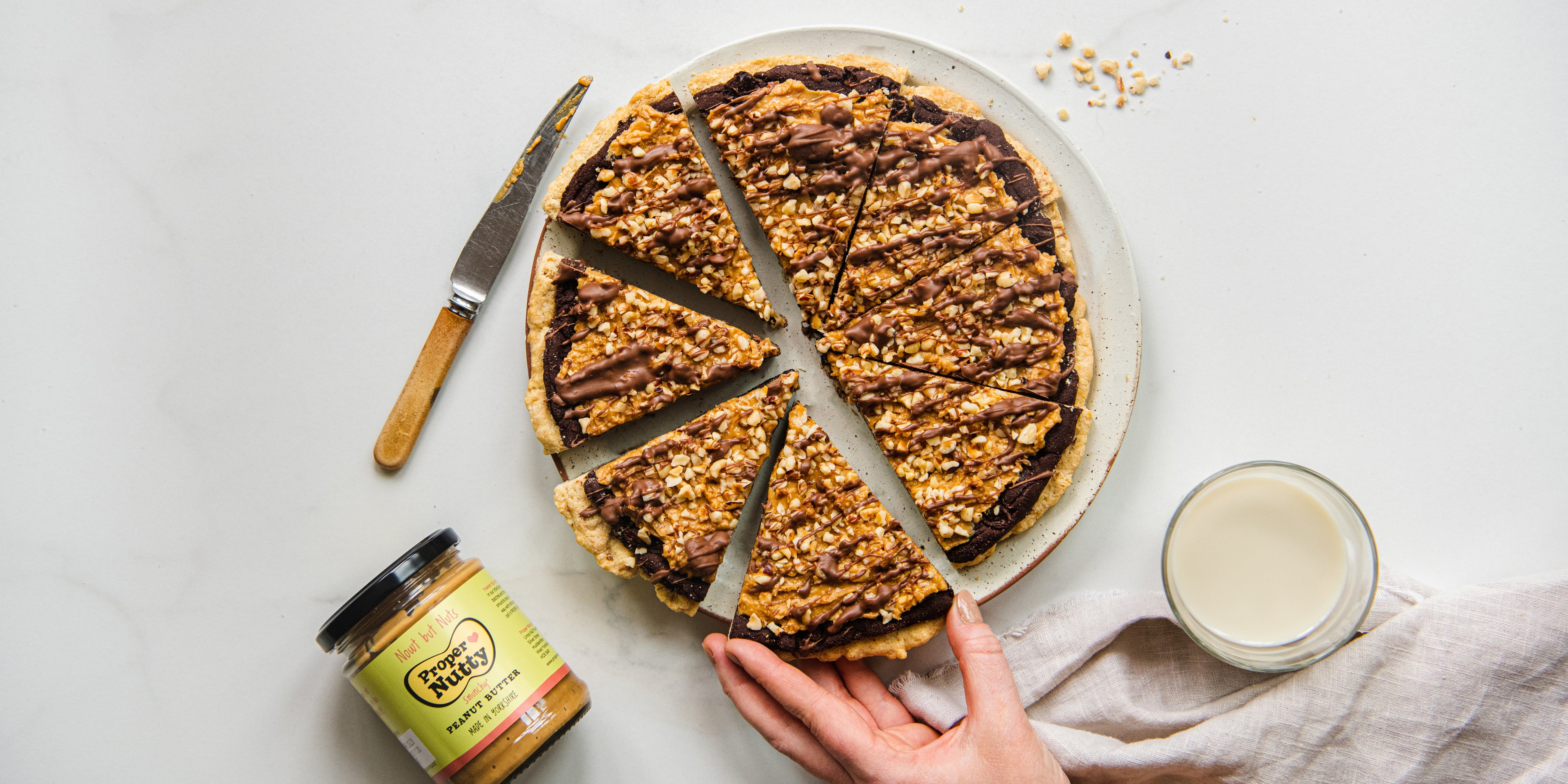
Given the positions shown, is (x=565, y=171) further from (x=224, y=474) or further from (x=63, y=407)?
(x=63, y=407)

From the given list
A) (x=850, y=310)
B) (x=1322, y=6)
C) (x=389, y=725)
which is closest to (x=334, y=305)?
(x=389, y=725)

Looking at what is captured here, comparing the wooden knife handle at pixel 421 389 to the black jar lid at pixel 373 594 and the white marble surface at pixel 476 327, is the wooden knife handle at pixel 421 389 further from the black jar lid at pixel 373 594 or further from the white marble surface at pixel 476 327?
the black jar lid at pixel 373 594

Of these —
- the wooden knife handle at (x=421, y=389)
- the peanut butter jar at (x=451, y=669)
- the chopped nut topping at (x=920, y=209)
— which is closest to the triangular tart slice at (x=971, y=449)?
the chopped nut topping at (x=920, y=209)

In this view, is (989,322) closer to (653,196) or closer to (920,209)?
(920,209)

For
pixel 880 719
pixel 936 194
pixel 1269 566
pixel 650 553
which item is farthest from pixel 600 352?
pixel 1269 566

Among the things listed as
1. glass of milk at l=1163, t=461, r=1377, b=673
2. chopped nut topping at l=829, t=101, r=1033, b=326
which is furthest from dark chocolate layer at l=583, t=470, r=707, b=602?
glass of milk at l=1163, t=461, r=1377, b=673

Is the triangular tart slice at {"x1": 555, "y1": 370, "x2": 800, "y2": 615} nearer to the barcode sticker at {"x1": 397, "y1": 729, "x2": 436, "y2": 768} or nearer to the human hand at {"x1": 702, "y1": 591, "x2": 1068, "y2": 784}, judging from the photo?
the human hand at {"x1": 702, "y1": 591, "x2": 1068, "y2": 784}
